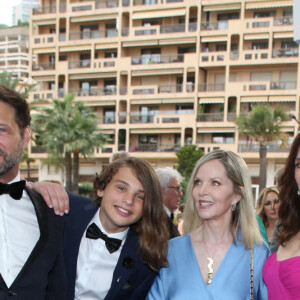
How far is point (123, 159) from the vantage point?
9.95 ft

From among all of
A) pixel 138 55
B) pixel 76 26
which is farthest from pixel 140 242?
pixel 76 26

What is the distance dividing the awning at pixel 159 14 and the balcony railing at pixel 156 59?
3236 mm

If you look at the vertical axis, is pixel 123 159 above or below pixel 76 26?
below

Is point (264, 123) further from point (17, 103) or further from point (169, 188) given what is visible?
point (17, 103)

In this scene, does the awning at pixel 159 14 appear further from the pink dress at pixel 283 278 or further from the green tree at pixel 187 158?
the pink dress at pixel 283 278

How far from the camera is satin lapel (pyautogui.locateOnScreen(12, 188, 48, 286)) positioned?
2.09m

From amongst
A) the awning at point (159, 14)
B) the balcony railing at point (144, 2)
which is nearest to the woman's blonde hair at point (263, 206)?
the awning at point (159, 14)

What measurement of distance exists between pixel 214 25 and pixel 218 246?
31.4 metres

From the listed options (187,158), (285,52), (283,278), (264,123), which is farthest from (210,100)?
(283,278)

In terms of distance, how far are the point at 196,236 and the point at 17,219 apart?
4.17 feet

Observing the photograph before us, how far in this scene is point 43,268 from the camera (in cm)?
214

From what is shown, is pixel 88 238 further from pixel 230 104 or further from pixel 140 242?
pixel 230 104

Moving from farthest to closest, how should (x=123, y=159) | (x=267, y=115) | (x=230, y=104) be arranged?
(x=230, y=104) < (x=267, y=115) < (x=123, y=159)

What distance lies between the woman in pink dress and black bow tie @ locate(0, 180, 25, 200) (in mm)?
1593
